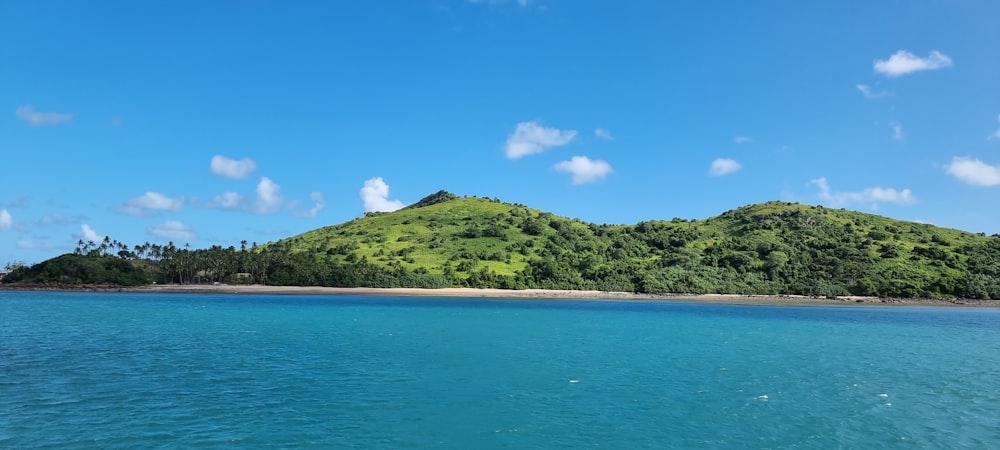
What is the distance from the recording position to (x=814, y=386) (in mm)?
29953

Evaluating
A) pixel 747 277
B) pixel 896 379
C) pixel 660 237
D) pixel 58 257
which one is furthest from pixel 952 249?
pixel 58 257

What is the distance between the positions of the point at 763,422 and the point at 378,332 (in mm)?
38050

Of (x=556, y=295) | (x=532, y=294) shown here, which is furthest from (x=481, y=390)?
(x=556, y=295)

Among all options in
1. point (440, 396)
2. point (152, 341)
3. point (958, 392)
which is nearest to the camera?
point (440, 396)

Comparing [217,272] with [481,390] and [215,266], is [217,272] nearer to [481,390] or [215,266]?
[215,266]

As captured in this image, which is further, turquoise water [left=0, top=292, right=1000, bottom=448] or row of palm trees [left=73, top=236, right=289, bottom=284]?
row of palm trees [left=73, top=236, right=289, bottom=284]

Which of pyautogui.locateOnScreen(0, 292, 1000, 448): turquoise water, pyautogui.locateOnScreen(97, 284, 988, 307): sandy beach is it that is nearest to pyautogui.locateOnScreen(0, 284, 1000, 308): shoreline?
pyautogui.locateOnScreen(97, 284, 988, 307): sandy beach

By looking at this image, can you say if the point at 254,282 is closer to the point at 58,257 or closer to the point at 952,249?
the point at 58,257

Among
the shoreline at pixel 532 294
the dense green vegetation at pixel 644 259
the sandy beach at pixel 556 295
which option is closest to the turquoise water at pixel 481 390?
the sandy beach at pixel 556 295

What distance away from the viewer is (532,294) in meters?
142

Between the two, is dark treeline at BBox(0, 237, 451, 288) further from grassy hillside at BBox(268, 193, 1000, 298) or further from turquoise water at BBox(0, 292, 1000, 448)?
turquoise water at BBox(0, 292, 1000, 448)

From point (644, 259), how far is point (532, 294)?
44.0m

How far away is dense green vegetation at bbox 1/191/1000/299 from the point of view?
143 meters

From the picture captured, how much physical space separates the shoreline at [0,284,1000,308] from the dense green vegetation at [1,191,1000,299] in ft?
11.5
